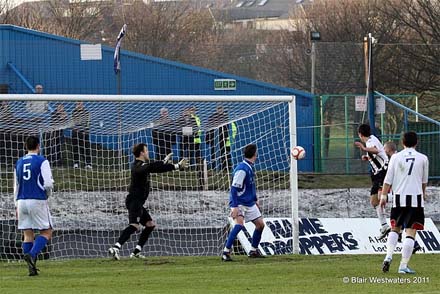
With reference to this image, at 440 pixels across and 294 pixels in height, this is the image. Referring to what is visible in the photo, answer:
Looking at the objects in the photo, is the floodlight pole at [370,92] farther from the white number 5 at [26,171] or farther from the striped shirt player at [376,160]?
the white number 5 at [26,171]

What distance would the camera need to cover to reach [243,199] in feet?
58.4

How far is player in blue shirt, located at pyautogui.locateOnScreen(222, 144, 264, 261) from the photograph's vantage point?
17.6 metres

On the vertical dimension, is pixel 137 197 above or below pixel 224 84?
below

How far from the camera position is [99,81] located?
29.7 metres

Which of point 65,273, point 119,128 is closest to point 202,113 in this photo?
point 119,128

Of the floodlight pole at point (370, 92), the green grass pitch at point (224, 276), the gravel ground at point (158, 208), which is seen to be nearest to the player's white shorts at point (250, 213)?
the green grass pitch at point (224, 276)

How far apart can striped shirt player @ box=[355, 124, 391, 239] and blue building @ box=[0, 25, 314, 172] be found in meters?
9.75

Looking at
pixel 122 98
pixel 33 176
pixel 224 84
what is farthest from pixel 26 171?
pixel 224 84

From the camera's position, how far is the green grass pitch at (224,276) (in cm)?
1369

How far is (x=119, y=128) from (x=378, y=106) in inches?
381

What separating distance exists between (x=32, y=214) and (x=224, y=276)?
287 centimetres

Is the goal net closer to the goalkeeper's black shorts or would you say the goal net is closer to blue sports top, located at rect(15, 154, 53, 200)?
the goalkeeper's black shorts

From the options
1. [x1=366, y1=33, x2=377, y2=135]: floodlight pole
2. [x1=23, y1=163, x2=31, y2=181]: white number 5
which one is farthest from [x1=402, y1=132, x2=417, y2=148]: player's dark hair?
[x1=366, y1=33, x2=377, y2=135]: floodlight pole

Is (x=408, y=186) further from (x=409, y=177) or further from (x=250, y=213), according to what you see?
(x=250, y=213)
